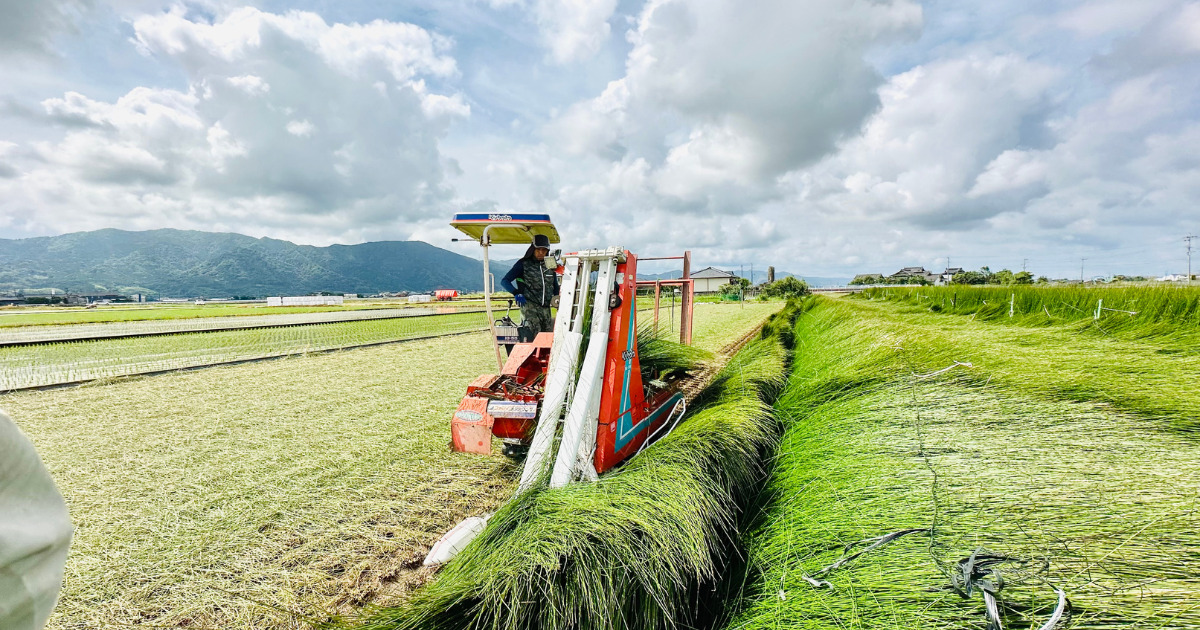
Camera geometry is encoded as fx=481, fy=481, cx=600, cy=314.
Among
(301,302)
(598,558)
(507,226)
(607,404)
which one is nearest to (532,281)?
(507,226)

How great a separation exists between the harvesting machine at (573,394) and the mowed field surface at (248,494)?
0.47m

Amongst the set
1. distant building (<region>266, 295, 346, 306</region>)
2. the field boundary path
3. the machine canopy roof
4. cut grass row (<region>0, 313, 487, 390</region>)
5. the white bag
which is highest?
the machine canopy roof

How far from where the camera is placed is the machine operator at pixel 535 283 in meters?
5.09

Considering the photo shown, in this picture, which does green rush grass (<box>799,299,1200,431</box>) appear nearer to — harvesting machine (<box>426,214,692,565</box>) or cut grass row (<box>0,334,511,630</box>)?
harvesting machine (<box>426,214,692,565</box>)

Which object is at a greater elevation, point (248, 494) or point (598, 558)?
point (598, 558)

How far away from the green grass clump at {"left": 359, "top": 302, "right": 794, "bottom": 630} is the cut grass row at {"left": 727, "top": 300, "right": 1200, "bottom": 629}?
31 centimetres

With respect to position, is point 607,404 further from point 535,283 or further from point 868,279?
point 868,279

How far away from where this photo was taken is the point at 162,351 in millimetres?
11055

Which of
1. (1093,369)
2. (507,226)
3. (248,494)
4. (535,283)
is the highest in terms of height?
(507,226)

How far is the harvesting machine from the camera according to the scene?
3164mm

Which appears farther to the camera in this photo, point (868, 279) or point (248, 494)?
point (868, 279)

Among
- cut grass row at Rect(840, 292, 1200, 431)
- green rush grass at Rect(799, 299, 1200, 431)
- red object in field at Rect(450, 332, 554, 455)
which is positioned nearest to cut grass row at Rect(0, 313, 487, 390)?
red object in field at Rect(450, 332, 554, 455)

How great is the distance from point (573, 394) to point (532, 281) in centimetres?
214

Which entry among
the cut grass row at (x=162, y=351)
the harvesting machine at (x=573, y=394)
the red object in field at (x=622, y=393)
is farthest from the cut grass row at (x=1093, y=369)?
the cut grass row at (x=162, y=351)
